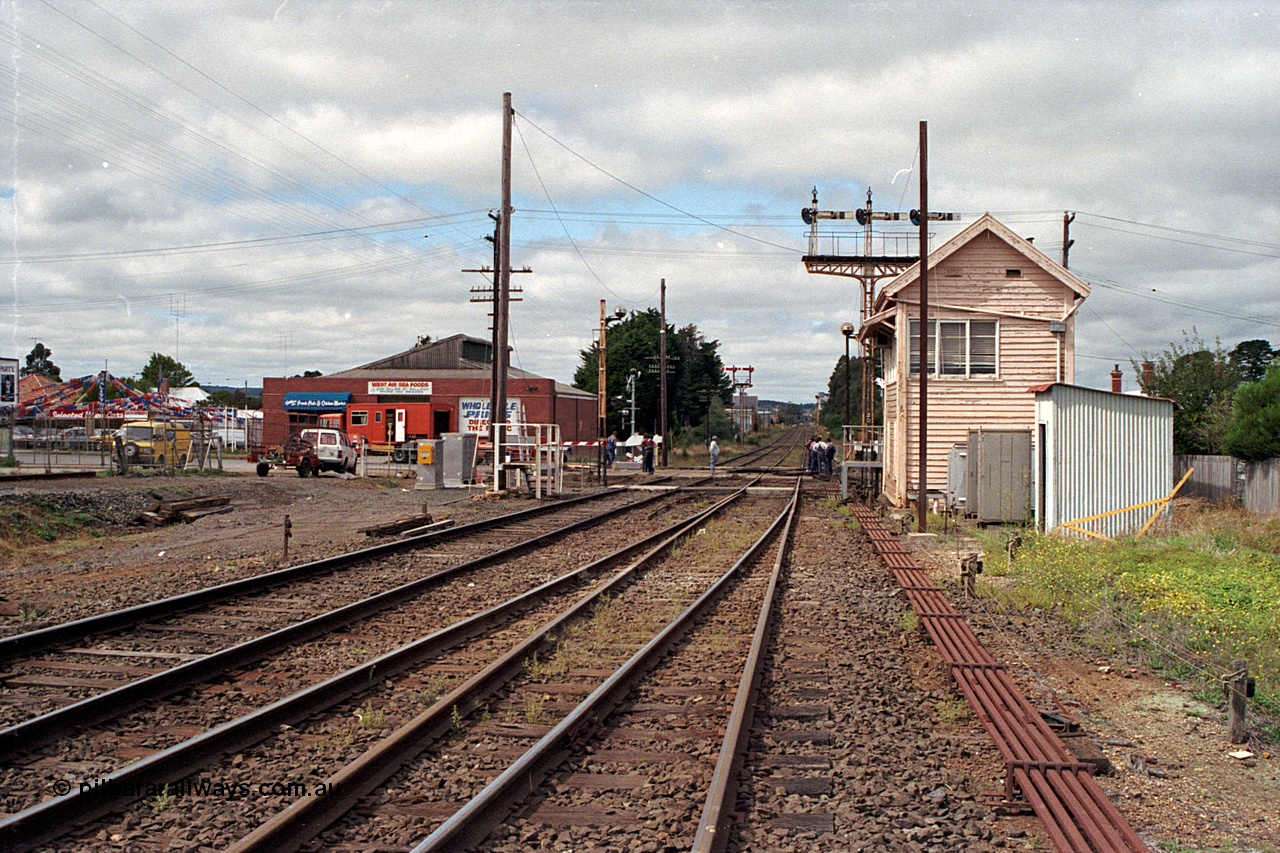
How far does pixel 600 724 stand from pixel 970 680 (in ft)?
9.14

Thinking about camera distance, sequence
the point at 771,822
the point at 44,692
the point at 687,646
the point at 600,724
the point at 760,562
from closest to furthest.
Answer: the point at 771,822 → the point at 600,724 → the point at 44,692 → the point at 687,646 → the point at 760,562

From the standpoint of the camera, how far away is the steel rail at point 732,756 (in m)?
4.61

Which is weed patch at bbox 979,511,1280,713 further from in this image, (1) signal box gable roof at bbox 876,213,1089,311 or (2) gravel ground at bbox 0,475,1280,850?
(1) signal box gable roof at bbox 876,213,1089,311

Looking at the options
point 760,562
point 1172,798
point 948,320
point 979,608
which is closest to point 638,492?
point 948,320

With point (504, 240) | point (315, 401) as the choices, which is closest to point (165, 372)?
point (315, 401)

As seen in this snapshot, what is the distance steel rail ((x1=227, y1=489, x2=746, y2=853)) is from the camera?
4.51 meters

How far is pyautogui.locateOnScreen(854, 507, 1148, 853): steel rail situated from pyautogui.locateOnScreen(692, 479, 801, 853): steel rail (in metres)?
1.42

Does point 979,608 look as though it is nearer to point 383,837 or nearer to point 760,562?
point 760,562

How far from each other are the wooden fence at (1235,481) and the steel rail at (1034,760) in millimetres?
11152

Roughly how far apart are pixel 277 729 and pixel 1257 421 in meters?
17.1

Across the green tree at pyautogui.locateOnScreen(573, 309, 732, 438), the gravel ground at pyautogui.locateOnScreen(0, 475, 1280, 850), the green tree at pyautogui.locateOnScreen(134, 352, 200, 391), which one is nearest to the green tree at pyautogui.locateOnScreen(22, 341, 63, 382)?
the green tree at pyautogui.locateOnScreen(134, 352, 200, 391)

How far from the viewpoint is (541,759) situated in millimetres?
5672

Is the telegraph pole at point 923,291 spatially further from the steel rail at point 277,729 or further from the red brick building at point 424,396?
the red brick building at point 424,396

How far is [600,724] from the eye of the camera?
6527 millimetres
